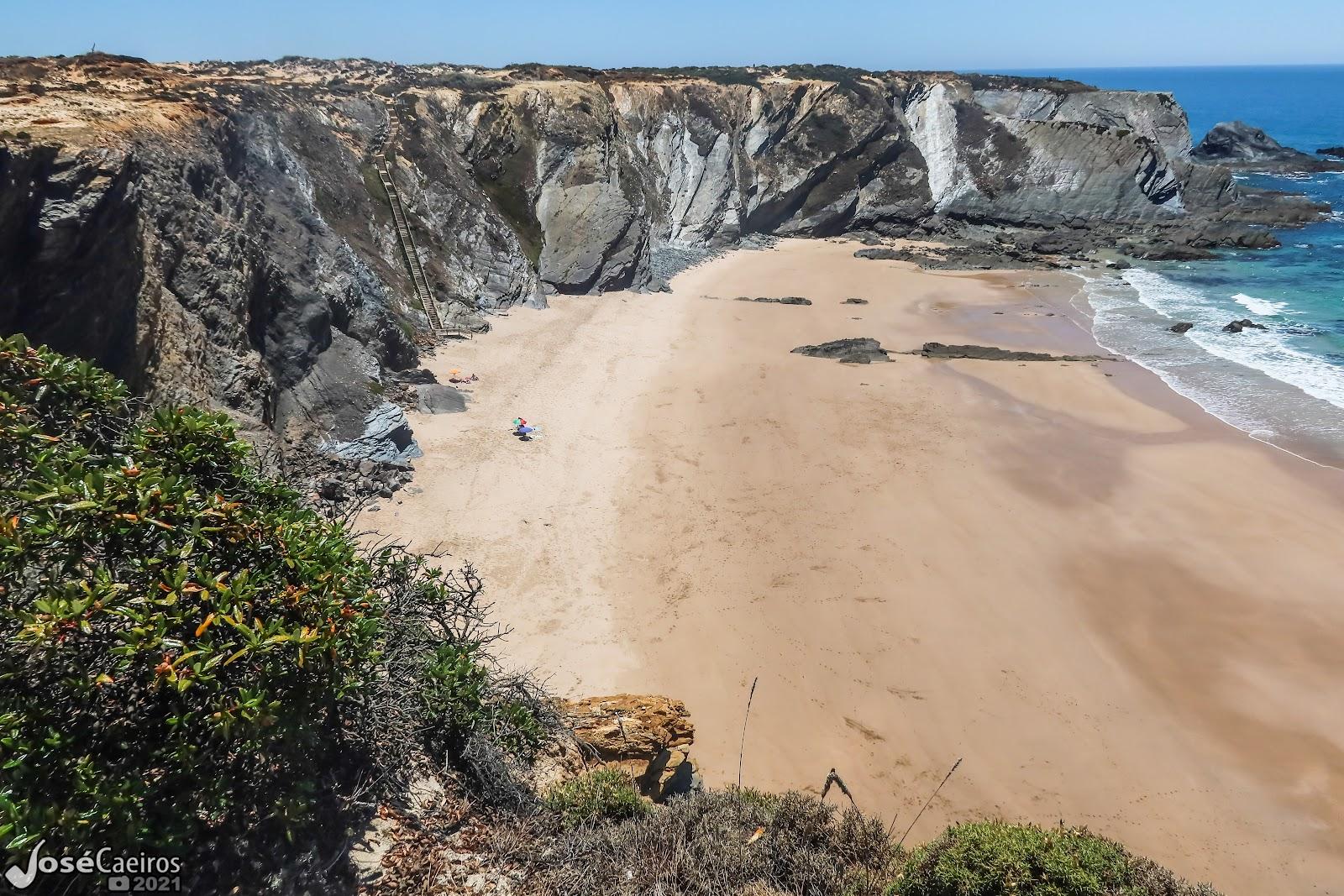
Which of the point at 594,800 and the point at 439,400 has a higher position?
the point at 594,800

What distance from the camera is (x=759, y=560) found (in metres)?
13.0

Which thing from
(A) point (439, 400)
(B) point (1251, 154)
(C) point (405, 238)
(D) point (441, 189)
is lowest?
(A) point (439, 400)

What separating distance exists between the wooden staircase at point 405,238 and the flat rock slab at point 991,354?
14.7 metres

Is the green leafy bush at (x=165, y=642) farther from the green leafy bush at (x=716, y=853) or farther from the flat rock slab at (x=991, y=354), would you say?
the flat rock slab at (x=991, y=354)

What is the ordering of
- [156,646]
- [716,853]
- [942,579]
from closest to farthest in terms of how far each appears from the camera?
[156,646], [716,853], [942,579]

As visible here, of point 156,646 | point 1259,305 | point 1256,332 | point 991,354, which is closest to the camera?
point 156,646

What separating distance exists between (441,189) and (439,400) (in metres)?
12.5

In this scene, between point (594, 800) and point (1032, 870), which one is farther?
point (594, 800)

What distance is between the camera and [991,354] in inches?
941

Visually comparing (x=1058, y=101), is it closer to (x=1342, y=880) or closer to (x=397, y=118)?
(x=397, y=118)

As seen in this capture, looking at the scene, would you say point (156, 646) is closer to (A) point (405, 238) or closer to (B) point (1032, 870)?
(B) point (1032, 870)

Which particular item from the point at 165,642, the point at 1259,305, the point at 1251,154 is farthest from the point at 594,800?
the point at 1251,154

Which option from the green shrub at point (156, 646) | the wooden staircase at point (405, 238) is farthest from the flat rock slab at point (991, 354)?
the green shrub at point (156, 646)

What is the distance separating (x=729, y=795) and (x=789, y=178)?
43.1 m
